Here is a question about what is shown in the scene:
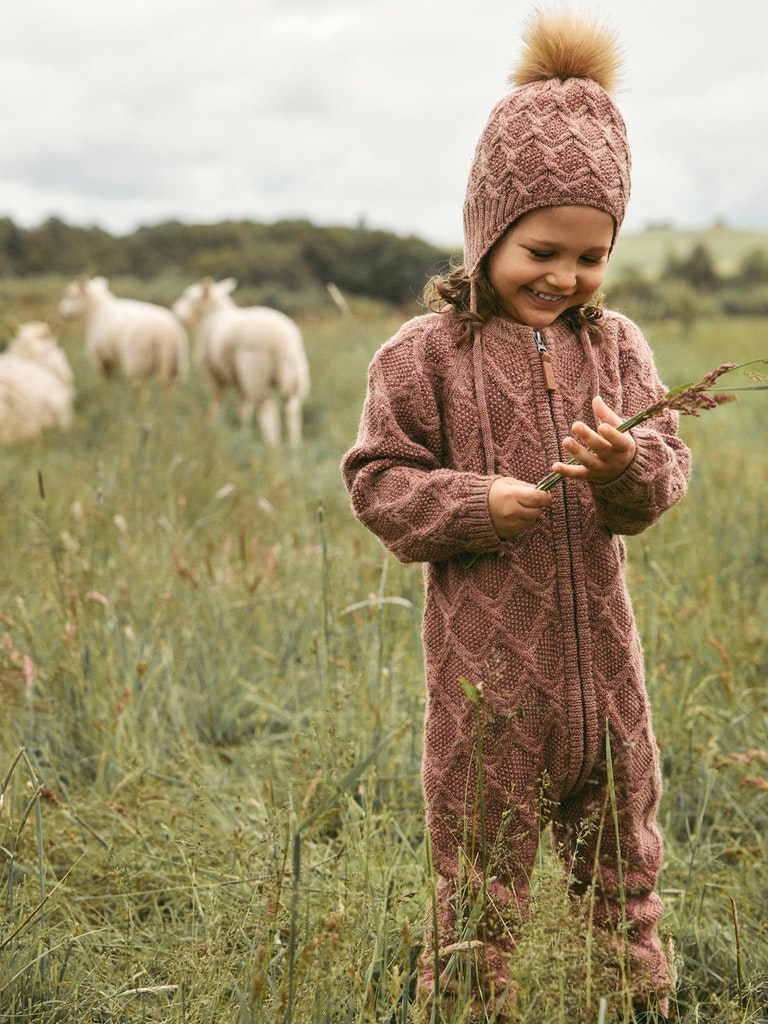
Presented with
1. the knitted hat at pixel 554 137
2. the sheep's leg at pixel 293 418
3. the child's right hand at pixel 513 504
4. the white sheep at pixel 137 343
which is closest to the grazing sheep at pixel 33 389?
the white sheep at pixel 137 343

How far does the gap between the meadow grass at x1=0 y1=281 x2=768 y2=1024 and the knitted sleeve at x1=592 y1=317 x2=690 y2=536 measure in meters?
0.62

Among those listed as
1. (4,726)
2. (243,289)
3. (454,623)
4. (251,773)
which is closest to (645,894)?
(454,623)

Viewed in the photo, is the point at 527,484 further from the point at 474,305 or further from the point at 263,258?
the point at 263,258

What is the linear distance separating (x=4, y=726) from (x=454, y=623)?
149 centimetres

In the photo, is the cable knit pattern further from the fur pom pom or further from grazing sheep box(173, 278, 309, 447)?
grazing sheep box(173, 278, 309, 447)

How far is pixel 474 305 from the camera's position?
1822 millimetres

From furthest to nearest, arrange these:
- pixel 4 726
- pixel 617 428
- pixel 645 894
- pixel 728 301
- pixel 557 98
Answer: pixel 728 301, pixel 4 726, pixel 645 894, pixel 557 98, pixel 617 428

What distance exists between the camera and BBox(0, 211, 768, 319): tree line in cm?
2531

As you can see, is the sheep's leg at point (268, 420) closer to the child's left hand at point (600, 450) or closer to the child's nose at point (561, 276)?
the child's nose at point (561, 276)

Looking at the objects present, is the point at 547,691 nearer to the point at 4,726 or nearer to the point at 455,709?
the point at 455,709

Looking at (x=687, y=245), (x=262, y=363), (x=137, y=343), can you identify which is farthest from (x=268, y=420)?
(x=687, y=245)

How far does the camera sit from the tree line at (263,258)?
25.3 metres

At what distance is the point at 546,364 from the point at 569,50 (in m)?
0.56

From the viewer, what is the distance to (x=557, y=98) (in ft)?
5.60
